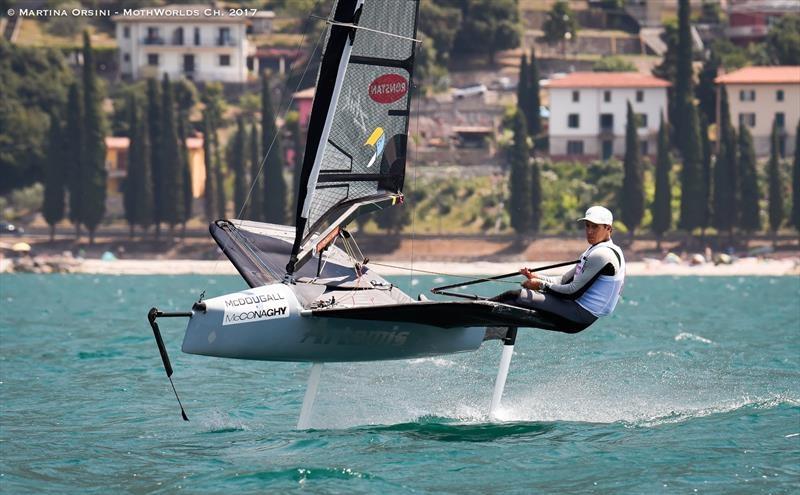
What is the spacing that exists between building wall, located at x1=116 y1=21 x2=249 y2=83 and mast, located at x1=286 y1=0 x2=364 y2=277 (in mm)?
81690

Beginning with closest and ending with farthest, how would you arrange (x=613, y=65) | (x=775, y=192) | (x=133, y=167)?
(x=775, y=192) → (x=133, y=167) → (x=613, y=65)

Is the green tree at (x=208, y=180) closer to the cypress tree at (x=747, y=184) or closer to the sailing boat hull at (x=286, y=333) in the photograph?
the cypress tree at (x=747, y=184)

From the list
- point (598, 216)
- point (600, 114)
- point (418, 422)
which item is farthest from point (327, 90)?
point (600, 114)

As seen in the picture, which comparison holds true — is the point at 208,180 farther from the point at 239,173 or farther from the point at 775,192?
the point at 775,192

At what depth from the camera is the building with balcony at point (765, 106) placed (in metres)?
82.6

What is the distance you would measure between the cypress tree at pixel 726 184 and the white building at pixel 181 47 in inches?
1414

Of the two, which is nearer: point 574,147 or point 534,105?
point 574,147

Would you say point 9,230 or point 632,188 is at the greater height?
point 632,188

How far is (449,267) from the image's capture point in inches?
2731

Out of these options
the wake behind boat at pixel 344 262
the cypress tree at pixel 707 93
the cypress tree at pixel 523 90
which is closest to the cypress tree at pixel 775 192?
the cypress tree at pixel 707 93

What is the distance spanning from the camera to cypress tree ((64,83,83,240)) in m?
71.6

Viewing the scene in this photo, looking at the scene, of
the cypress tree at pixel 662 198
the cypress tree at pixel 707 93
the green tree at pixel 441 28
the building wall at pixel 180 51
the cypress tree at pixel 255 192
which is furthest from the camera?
the green tree at pixel 441 28

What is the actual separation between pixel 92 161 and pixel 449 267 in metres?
17.3

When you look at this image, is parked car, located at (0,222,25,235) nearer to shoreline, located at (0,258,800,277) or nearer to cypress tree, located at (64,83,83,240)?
cypress tree, located at (64,83,83,240)
